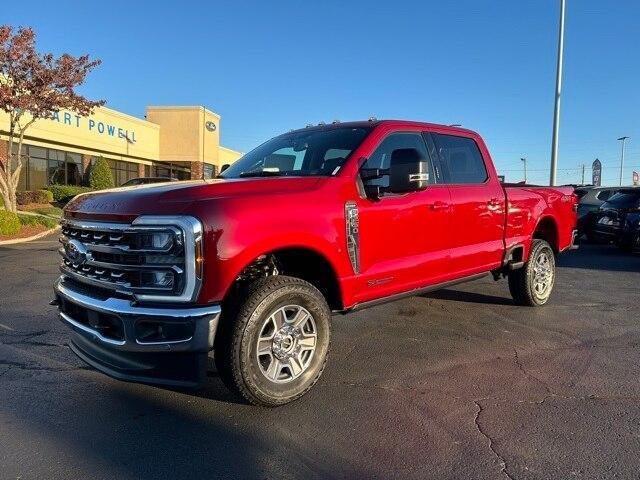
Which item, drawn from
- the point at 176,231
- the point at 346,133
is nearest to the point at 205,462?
the point at 176,231

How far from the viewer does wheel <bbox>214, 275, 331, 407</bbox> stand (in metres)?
3.38

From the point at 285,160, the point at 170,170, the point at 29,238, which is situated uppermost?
the point at 170,170

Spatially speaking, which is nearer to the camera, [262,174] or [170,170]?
[262,174]

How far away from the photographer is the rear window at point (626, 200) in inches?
515

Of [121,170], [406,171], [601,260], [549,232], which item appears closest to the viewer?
[406,171]

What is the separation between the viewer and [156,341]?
323cm

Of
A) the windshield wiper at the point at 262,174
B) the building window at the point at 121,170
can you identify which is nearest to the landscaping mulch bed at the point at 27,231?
the windshield wiper at the point at 262,174

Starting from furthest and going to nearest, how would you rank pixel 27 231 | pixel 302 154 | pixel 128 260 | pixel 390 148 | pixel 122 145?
pixel 122 145 < pixel 27 231 < pixel 302 154 < pixel 390 148 < pixel 128 260

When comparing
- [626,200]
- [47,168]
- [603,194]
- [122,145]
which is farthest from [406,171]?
[122,145]

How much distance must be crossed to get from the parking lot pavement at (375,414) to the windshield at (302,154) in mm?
1685

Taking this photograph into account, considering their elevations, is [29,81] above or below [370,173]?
above

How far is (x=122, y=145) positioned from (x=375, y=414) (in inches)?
1366

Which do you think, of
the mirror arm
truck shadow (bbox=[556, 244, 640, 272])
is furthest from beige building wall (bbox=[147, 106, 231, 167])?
the mirror arm

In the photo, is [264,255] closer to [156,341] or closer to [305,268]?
[305,268]
